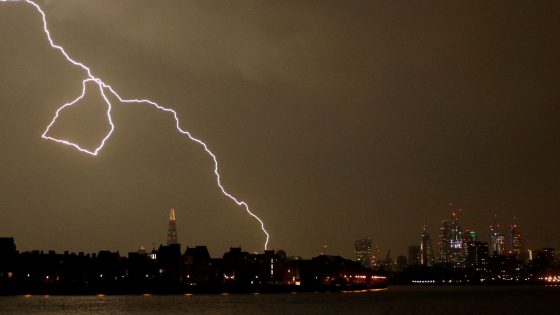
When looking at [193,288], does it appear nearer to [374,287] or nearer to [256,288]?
[256,288]

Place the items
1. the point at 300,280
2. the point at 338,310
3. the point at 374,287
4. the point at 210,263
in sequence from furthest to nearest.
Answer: the point at 374,287, the point at 300,280, the point at 210,263, the point at 338,310

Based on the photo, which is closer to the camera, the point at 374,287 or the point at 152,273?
the point at 152,273

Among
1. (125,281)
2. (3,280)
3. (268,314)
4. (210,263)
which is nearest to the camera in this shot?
(268,314)

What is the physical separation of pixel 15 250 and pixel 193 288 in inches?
1012

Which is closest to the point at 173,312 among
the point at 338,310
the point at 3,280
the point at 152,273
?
the point at 338,310

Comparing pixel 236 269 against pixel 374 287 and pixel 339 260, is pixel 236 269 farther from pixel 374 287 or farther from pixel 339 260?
pixel 374 287

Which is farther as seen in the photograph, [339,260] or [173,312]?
[339,260]

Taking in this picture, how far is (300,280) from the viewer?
14838cm

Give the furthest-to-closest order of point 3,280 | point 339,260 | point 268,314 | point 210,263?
point 339,260 → point 210,263 → point 3,280 → point 268,314

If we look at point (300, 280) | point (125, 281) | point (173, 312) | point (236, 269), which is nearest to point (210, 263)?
point (236, 269)

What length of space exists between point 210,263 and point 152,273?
1022 centimetres

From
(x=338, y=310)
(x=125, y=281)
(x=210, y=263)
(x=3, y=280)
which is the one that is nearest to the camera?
(x=338, y=310)

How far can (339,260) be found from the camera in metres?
170

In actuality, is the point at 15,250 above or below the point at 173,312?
above
